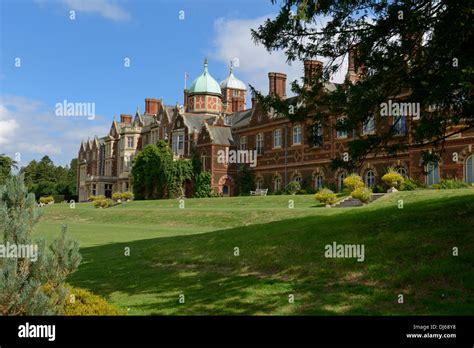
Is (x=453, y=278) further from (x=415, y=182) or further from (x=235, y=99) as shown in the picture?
(x=235, y=99)

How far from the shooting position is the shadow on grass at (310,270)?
873cm

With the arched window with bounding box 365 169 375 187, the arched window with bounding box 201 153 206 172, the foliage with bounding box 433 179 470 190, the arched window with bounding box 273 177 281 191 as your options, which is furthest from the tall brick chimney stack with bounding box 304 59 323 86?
the arched window with bounding box 201 153 206 172

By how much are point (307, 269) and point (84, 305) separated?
5.62 m

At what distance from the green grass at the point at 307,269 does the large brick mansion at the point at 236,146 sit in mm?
2643

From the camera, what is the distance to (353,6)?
10.6 meters

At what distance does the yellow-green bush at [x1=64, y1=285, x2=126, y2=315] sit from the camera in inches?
261

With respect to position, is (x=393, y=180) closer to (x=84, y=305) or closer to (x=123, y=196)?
(x=84, y=305)

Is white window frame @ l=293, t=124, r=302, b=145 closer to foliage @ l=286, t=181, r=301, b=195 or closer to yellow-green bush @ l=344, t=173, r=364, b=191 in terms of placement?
foliage @ l=286, t=181, r=301, b=195

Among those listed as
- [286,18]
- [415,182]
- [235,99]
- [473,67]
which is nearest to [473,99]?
[473,67]

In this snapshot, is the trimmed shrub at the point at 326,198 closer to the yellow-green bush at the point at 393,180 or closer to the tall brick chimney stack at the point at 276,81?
the yellow-green bush at the point at 393,180

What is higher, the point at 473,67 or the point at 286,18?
the point at 286,18
